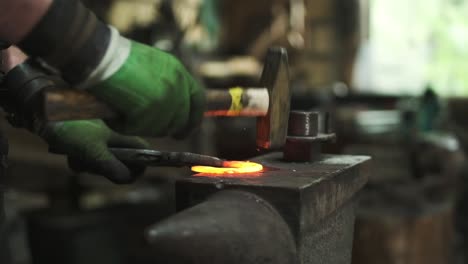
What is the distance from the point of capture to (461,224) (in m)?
5.04

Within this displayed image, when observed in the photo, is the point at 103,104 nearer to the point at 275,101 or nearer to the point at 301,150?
the point at 275,101

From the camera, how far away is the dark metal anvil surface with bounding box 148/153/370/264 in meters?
1.16

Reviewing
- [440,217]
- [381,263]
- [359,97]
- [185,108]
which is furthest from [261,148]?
[359,97]

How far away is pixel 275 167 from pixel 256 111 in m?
0.18

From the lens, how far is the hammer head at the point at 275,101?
161cm

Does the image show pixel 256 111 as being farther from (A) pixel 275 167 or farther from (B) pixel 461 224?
(B) pixel 461 224

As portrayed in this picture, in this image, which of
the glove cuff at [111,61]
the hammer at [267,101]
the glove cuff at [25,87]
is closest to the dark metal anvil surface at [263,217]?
the hammer at [267,101]

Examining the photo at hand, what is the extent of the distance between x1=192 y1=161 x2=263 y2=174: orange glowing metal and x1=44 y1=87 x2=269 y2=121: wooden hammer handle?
0.16 meters

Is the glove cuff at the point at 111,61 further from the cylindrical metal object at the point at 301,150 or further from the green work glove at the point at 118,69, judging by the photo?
the cylindrical metal object at the point at 301,150

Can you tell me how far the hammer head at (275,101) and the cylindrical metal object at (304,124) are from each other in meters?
0.06

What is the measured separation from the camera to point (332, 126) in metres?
2.36

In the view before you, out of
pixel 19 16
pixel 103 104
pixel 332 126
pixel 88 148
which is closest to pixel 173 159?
pixel 103 104

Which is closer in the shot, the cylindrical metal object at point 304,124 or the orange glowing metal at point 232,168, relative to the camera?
the orange glowing metal at point 232,168

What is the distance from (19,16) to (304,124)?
0.86 m
